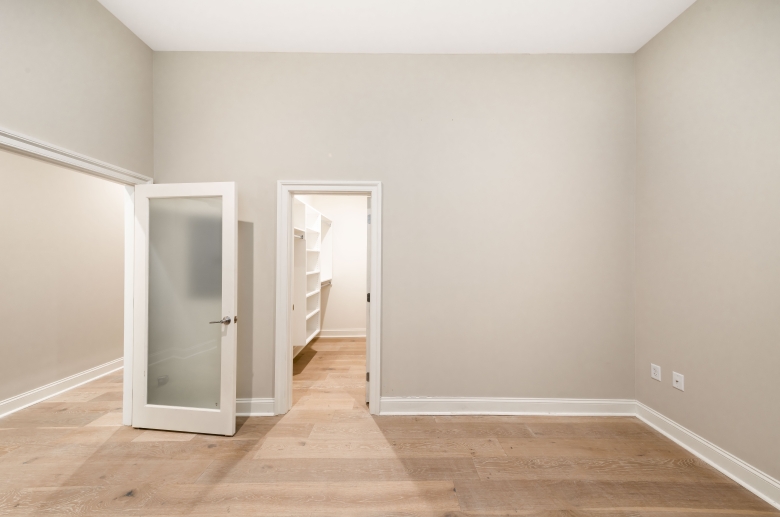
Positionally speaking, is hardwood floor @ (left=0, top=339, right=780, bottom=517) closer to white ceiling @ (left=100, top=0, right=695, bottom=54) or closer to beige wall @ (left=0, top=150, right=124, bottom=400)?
beige wall @ (left=0, top=150, right=124, bottom=400)

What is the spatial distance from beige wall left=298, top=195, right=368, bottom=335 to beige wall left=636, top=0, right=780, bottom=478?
3.94m

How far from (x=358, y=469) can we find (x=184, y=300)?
1847 millimetres

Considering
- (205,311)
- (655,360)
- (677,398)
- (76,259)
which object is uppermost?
(76,259)

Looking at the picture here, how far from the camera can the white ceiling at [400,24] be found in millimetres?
2332

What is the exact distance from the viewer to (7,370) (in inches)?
114

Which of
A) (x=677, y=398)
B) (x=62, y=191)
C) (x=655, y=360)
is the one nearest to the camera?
(x=677, y=398)

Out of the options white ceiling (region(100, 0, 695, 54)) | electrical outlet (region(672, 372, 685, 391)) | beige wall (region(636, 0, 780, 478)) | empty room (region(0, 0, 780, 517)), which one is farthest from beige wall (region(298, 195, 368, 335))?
electrical outlet (region(672, 372, 685, 391))

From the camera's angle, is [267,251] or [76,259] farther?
[76,259]

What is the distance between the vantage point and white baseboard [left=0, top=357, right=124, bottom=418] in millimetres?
2852

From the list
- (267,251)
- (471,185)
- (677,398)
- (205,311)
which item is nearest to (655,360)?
(677,398)

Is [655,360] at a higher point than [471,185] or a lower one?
lower

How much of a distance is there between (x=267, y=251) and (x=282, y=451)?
1.55m

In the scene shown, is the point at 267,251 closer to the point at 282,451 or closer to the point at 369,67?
the point at 282,451

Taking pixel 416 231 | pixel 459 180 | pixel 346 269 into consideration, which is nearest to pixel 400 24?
pixel 459 180
